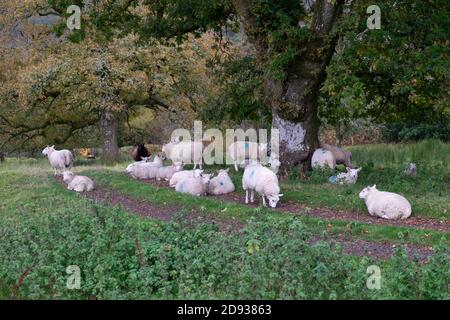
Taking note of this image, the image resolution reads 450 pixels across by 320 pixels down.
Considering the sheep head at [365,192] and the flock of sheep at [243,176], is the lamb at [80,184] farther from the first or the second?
the sheep head at [365,192]

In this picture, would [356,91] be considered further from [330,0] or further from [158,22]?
[158,22]

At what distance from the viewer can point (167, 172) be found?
69.2 ft

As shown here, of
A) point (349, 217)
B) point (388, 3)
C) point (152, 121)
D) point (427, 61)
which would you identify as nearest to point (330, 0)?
point (388, 3)

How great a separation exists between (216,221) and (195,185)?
3174 millimetres

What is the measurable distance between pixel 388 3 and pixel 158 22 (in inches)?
317

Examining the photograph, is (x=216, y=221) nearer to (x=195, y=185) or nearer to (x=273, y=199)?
(x=273, y=199)

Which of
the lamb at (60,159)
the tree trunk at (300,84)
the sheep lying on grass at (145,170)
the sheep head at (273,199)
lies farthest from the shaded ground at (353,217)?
the lamb at (60,159)

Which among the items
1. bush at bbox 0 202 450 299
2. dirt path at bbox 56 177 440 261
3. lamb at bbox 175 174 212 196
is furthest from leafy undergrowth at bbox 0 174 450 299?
lamb at bbox 175 174 212 196

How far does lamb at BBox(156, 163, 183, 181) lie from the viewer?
68.7ft

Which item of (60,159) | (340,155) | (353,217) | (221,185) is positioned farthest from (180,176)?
(60,159)

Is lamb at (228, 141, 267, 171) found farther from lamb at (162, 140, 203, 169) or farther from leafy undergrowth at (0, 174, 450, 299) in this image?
leafy undergrowth at (0, 174, 450, 299)

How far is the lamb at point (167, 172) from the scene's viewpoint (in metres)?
20.9

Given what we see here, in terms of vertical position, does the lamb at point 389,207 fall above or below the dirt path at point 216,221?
above

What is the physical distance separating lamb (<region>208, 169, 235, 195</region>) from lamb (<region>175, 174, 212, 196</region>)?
0.44 ft
